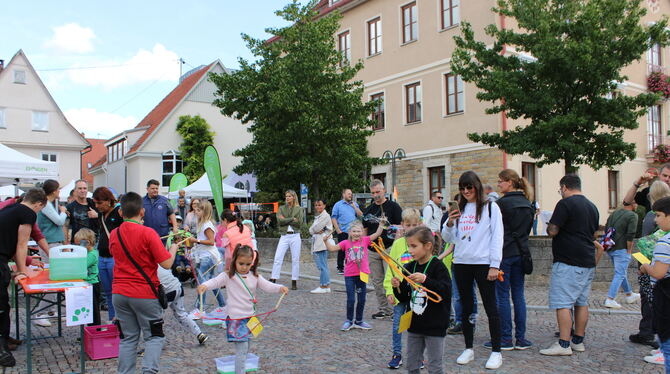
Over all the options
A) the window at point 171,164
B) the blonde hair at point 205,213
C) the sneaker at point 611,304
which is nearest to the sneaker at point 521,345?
the sneaker at point 611,304

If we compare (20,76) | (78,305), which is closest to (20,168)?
(78,305)

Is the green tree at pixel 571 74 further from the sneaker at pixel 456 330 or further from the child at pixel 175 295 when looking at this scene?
the child at pixel 175 295

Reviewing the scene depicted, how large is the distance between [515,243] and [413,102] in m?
18.1

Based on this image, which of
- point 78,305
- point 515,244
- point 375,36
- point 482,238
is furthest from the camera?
point 375,36

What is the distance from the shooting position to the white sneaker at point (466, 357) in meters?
5.90

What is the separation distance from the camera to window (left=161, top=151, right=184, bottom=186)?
132 ft

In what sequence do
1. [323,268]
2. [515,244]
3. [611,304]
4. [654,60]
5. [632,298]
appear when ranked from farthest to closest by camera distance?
1. [654,60]
2. [323,268]
3. [632,298]
4. [611,304]
5. [515,244]

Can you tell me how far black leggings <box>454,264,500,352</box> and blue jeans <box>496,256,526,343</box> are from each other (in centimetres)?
45

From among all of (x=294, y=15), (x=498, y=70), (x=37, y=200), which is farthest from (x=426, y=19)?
(x=37, y=200)

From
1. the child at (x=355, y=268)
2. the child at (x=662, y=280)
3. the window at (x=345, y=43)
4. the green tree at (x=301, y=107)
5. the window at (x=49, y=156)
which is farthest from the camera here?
the window at (x=49, y=156)

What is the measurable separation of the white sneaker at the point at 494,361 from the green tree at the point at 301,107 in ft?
45.8

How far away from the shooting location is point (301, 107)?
19.3 m

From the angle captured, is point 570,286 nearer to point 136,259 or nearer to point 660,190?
point 660,190

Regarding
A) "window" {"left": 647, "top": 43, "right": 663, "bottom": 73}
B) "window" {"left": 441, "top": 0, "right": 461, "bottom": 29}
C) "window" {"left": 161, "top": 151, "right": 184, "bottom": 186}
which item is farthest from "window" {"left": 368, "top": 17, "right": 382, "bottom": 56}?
"window" {"left": 161, "top": 151, "right": 184, "bottom": 186}
